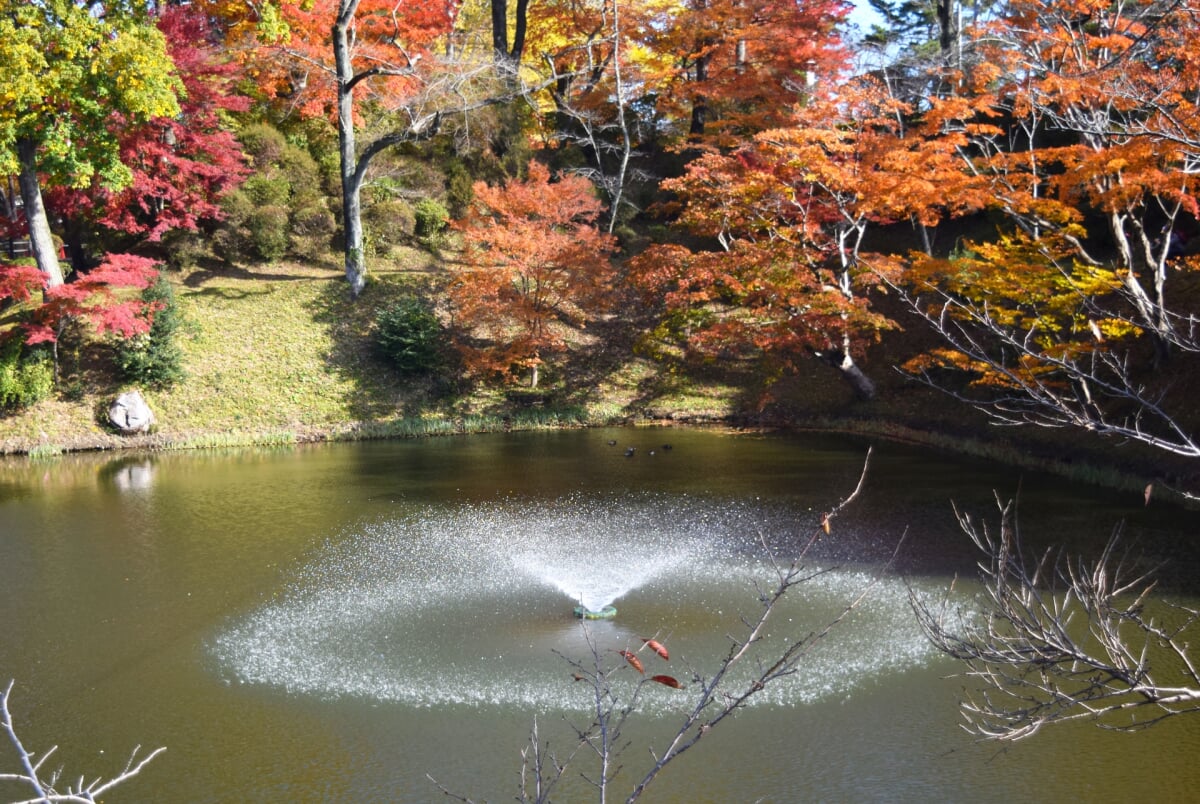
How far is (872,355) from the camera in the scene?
65.1 feet

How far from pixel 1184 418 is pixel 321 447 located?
43.8 feet

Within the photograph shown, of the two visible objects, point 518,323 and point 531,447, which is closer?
point 531,447

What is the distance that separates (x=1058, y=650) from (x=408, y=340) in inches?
656

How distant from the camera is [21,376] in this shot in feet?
56.3

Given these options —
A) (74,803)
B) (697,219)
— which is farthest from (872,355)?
(74,803)

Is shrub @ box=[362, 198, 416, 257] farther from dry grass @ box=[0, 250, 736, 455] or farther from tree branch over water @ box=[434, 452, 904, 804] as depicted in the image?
tree branch over water @ box=[434, 452, 904, 804]

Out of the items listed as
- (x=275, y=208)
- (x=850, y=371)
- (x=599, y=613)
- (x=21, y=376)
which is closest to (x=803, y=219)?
(x=850, y=371)

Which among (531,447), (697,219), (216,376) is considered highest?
(697,219)

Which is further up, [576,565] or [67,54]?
[67,54]

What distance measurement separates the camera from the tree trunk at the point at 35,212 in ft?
56.7

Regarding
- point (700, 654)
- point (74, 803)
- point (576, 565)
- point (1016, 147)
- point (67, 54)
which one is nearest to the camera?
point (74, 803)

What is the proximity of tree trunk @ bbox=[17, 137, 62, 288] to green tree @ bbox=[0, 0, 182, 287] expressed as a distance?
0.06ft

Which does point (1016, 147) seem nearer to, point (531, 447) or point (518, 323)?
point (518, 323)

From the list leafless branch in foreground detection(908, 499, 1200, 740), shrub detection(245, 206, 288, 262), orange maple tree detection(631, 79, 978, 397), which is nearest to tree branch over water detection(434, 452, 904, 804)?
leafless branch in foreground detection(908, 499, 1200, 740)
